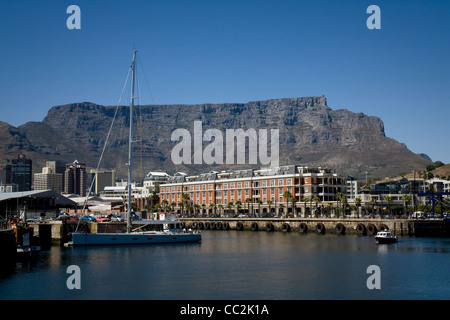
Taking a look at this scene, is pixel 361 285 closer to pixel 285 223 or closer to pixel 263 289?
pixel 263 289

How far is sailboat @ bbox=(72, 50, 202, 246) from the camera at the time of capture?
281 feet

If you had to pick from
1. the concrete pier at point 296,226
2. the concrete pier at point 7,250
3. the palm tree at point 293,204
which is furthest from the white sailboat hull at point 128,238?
the palm tree at point 293,204

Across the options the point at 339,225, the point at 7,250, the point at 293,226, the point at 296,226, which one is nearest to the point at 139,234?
the point at 7,250

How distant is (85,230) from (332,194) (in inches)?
4052

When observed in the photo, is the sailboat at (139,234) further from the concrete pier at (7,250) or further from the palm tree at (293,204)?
the palm tree at (293,204)

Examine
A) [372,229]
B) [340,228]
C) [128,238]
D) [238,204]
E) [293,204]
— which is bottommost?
[340,228]

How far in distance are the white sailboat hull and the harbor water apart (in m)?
2.85

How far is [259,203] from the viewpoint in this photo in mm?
187500

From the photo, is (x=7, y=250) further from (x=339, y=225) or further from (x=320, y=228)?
(x=320, y=228)

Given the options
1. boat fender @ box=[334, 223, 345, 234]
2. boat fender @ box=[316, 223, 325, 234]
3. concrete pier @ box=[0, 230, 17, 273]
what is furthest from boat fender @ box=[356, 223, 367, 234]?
concrete pier @ box=[0, 230, 17, 273]

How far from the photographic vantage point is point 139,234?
90.0 metres

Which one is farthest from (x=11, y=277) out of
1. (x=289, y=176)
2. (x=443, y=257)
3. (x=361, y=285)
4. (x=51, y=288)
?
(x=289, y=176)

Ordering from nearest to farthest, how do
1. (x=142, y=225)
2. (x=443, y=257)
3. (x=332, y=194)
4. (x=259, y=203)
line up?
1. (x=443, y=257)
2. (x=142, y=225)
3. (x=332, y=194)
4. (x=259, y=203)

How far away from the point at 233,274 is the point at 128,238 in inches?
1486
